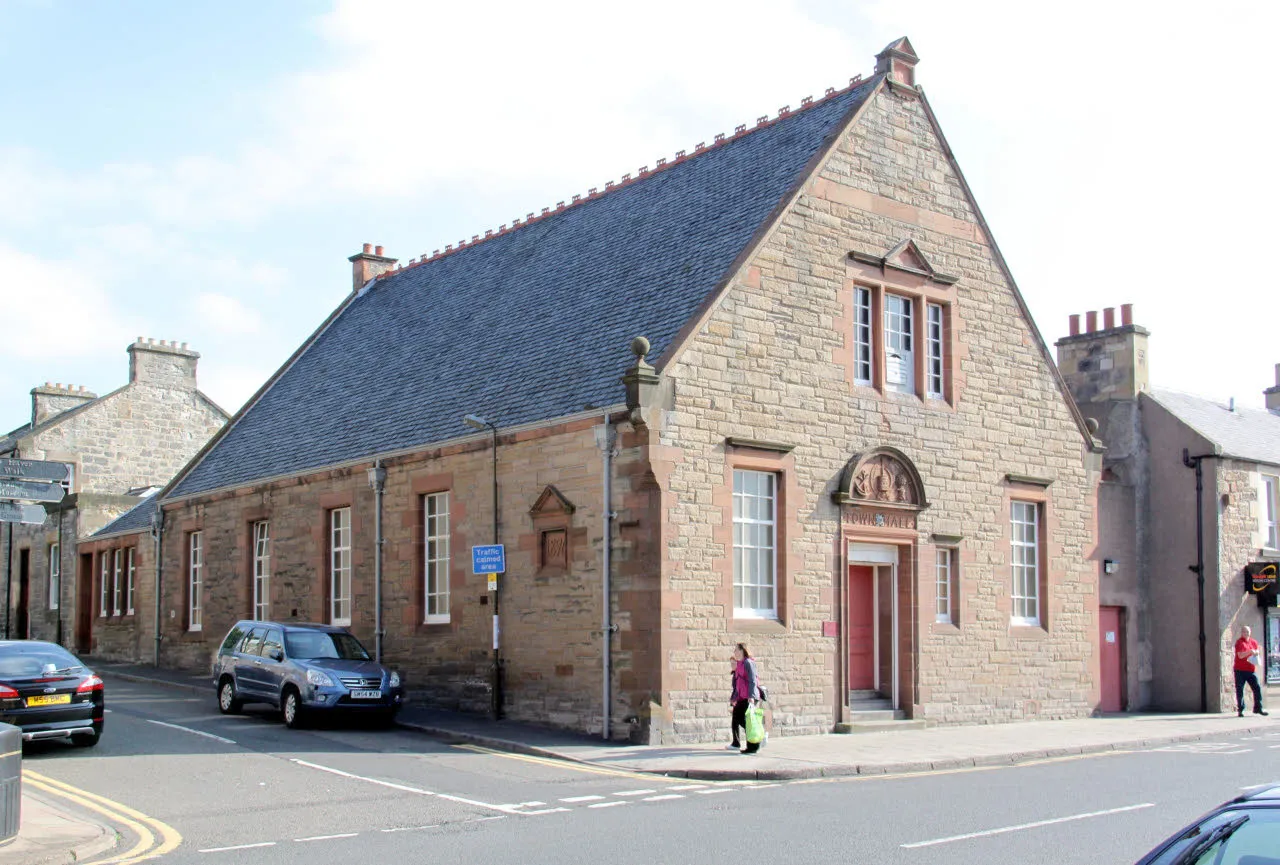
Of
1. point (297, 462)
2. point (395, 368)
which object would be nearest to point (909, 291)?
point (395, 368)

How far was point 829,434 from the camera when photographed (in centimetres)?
2091

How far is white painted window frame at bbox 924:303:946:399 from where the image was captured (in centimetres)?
2309

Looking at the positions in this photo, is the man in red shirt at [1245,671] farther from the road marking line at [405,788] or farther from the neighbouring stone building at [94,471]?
the neighbouring stone building at [94,471]

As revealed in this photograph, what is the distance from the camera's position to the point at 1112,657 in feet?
90.8

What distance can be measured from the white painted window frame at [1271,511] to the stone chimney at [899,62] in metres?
13.6

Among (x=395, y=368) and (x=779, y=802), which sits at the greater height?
(x=395, y=368)

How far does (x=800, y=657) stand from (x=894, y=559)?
3002 mm

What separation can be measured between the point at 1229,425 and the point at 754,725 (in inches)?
750

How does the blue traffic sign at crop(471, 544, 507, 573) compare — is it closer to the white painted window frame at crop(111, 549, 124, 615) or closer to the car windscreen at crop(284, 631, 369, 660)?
the car windscreen at crop(284, 631, 369, 660)

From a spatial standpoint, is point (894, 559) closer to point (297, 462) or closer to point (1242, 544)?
point (1242, 544)

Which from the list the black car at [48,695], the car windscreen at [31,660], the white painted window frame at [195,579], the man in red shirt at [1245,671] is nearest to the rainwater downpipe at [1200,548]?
the man in red shirt at [1245,671]

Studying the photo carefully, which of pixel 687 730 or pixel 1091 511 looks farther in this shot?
pixel 1091 511

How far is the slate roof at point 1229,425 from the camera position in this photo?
29.1 meters

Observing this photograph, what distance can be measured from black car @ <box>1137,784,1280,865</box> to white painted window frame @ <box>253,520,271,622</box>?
25.8 m
